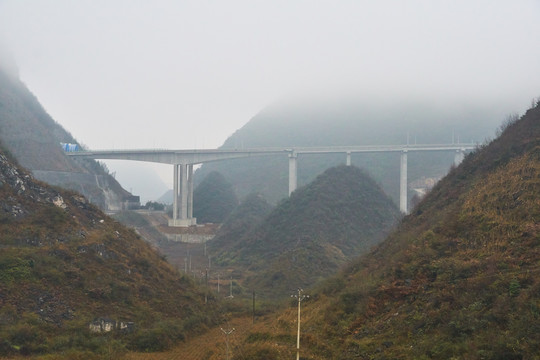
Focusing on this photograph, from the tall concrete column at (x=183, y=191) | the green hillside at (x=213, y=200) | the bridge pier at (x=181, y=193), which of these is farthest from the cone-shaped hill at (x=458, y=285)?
the green hillside at (x=213, y=200)

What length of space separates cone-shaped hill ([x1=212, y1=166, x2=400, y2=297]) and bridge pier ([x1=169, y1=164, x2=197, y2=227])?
9852mm

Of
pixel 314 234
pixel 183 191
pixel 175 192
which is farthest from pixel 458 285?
pixel 175 192

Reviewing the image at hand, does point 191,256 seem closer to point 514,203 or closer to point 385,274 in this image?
point 385,274

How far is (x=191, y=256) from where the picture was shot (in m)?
59.5

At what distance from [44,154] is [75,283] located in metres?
52.8

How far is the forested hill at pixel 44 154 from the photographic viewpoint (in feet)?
230

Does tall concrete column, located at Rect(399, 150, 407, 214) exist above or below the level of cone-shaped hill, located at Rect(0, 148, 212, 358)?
above

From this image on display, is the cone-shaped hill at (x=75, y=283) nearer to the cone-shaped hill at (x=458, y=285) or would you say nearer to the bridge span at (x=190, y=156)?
the cone-shaped hill at (x=458, y=285)

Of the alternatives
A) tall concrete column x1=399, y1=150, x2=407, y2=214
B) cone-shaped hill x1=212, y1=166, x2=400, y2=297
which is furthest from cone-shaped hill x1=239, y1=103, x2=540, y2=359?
tall concrete column x1=399, y1=150, x2=407, y2=214

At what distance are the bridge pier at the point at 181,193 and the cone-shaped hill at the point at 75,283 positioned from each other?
38.6 metres

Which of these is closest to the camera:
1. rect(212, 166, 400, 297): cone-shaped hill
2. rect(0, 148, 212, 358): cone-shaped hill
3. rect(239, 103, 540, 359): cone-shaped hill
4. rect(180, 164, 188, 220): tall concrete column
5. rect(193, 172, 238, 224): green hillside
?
rect(239, 103, 540, 359): cone-shaped hill

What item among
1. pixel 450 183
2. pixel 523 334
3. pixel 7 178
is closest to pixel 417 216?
pixel 450 183

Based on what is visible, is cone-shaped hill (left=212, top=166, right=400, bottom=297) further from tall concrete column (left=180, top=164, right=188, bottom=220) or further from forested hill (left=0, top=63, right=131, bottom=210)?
forested hill (left=0, top=63, right=131, bottom=210)

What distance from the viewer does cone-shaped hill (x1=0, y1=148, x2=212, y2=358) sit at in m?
22.1
